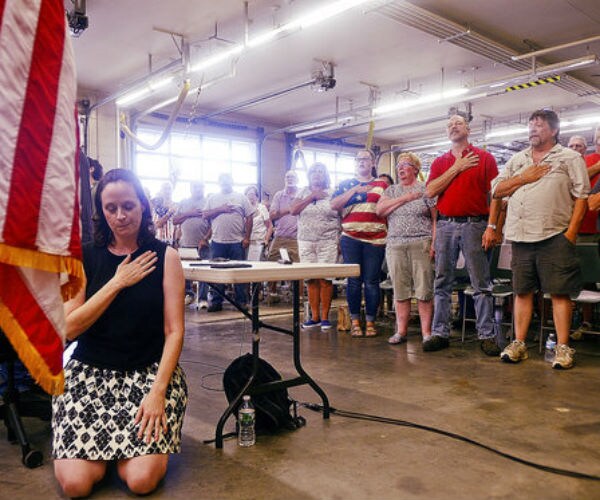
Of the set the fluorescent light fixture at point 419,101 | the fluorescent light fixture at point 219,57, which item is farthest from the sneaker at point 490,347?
the fluorescent light fixture at point 419,101

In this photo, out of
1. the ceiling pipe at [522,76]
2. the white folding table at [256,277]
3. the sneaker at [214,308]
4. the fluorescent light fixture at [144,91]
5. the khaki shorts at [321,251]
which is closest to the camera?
the white folding table at [256,277]

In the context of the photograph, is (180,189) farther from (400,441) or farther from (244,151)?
(400,441)

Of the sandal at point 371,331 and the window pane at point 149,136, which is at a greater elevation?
the window pane at point 149,136

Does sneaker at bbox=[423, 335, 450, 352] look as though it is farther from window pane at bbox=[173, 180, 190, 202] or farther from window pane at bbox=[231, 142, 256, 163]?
window pane at bbox=[231, 142, 256, 163]

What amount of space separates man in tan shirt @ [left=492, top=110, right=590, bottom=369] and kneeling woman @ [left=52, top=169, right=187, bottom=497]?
253 cm

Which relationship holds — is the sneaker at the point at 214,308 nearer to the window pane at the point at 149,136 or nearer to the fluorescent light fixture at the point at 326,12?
the fluorescent light fixture at the point at 326,12

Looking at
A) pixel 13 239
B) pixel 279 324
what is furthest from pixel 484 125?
pixel 13 239

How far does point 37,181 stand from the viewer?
1044 millimetres

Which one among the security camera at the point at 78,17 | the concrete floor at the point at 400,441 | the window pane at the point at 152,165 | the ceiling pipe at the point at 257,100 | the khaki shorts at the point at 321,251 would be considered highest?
the ceiling pipe at the point at 257,100

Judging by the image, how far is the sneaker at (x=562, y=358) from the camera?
11.7ft

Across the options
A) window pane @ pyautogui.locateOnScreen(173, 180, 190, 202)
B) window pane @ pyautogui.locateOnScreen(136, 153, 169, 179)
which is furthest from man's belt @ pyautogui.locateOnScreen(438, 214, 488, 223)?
window pane @ pyautogui.locateOnScreen(173, 180, 190, 202)

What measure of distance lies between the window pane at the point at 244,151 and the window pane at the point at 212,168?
36cm

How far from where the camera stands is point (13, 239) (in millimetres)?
994

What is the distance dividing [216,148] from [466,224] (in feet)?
31.9
